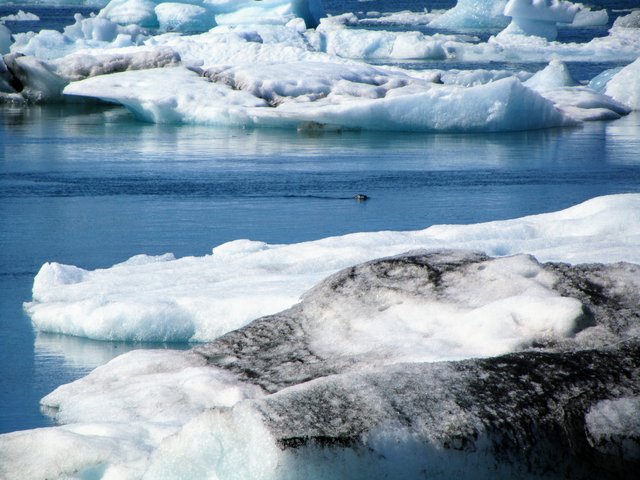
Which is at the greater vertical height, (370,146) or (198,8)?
(198,8)

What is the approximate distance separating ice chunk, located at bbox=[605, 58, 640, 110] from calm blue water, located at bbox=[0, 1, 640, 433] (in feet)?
5.64

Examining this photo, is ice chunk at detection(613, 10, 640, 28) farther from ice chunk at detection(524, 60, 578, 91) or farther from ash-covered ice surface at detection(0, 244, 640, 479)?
ash-covered ice surface at detection(0, 244, 640, 479)

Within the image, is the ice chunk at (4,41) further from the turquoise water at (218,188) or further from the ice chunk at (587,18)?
the ice chunk at (587,18)

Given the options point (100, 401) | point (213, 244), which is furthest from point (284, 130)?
point (100, 401)

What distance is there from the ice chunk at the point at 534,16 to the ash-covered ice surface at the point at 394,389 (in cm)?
2493

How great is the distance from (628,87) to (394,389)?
45.9ft

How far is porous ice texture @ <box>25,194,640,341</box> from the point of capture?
14.7 ft

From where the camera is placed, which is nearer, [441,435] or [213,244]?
[441,435]

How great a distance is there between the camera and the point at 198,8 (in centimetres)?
3039

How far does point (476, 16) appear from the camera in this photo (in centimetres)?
3534

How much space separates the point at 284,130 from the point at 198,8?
17928mm

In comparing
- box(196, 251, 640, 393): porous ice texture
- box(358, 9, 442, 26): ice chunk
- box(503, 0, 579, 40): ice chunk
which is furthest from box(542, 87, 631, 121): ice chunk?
box(358, 9, 442, 26): ice chunk

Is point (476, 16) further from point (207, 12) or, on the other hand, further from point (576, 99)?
point (576, 99)

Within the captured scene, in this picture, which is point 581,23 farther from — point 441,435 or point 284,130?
point 441,435
